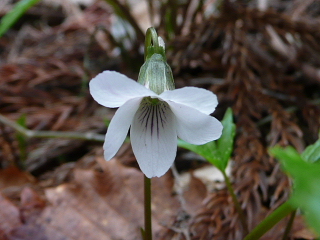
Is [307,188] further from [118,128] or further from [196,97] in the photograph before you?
[118,128]

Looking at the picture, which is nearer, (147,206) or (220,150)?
(147,206)

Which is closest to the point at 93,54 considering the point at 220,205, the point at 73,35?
the point at 73,35

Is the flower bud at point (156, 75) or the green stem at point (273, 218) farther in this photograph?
the flower bud at point (156, 75)

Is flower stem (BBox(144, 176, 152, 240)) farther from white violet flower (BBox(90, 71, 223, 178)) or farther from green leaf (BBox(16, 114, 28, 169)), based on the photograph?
green leaf (BBox(16, 114, 28, 169))

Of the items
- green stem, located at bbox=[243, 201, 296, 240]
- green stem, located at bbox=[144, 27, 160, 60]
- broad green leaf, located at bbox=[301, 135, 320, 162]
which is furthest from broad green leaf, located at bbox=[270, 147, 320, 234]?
green stem, located at bbox=[144, 27, 160, 60]

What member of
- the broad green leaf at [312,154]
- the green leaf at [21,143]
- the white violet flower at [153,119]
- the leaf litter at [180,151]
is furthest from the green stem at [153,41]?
the green leaf at [21,143]

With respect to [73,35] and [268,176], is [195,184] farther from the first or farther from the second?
[73,35]

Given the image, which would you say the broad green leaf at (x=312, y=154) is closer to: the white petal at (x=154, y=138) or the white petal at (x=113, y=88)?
the white petal at (x=154, y=138)

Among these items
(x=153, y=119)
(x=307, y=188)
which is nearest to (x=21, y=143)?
(x=153, y=119)
